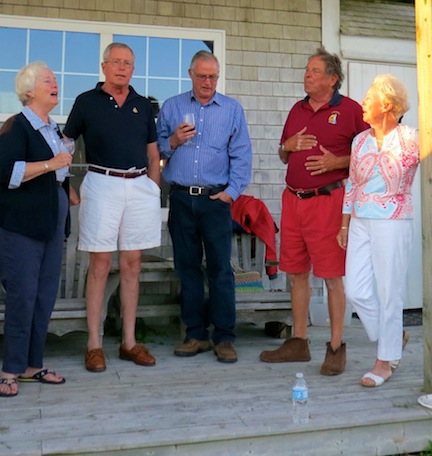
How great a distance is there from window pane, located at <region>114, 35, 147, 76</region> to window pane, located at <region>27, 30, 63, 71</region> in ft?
1.54

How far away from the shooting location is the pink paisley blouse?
284cm

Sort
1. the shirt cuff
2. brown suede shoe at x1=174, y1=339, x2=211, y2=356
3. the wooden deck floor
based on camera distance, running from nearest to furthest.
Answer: the wooden deck floor → the shirt cuff → brown suede shoe at x1=174, y1=339, x2=211, y2=356

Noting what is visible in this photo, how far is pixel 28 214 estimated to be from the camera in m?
2.71

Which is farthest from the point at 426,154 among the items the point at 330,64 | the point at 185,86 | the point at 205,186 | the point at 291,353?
the point at 185,86

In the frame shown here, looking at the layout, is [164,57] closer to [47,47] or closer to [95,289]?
[47,47]

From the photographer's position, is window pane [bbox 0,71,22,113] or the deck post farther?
window pane [bbox 0,71,22,113]

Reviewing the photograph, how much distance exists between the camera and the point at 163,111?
11.8 feet

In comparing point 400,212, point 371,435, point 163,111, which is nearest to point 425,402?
point 371,435

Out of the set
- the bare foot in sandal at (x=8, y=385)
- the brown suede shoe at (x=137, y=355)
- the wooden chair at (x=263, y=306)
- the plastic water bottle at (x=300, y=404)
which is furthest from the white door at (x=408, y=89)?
the bare foot in sandal at (x=8, y=385)

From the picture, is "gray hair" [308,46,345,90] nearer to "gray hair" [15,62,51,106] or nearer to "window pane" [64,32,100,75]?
"gray hair" [15,62,51,106]

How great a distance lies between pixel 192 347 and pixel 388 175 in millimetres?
1615

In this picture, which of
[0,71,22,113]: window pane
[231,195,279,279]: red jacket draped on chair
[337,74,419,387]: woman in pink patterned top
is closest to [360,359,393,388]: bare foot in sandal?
[337,74,419,387]: woman in pink patterned top

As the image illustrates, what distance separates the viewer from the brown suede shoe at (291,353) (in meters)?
3.45

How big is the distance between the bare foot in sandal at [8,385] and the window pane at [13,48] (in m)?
2.71
